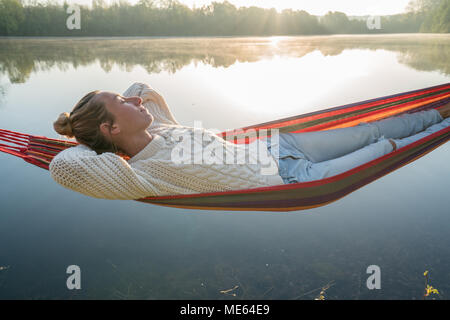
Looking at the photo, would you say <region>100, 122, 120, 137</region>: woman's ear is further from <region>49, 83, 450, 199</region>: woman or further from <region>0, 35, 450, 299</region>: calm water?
<region>0, 35, 450, 299</region>: calm water

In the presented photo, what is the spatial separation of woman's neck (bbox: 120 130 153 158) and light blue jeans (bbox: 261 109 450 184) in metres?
0.72

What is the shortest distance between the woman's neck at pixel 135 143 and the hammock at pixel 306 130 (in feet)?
0.81

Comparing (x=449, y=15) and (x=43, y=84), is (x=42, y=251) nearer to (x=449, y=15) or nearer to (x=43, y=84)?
(x=43, y=84)

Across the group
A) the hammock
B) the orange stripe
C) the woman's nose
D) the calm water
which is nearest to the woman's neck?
the woman's nose

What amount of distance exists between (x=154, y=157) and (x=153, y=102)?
1.57 feet

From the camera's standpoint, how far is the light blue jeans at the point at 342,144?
172cm

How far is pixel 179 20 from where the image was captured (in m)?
26.4

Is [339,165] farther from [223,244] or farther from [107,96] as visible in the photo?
[107,96]

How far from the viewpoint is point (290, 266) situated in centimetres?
144

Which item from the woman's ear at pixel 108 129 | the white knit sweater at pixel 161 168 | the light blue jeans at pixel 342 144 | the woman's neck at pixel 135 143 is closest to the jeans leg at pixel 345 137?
the light blue jeans at pixel 342 144

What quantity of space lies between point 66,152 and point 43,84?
227 inches

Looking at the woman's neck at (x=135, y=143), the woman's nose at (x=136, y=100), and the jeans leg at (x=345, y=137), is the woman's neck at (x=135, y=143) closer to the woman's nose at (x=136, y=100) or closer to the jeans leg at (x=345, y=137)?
the woman's nose at (x=136, y=100)

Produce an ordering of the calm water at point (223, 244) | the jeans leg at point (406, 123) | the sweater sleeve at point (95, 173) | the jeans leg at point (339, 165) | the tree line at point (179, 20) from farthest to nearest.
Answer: the tree line at point (179, 20) → the jeans leg at point (406, 123) → the jeans leg at point (339, 165) → the calm water at point (223, 244) → the sweater sleeve at point (95, 173)

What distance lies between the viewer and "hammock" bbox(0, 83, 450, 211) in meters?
1.50
